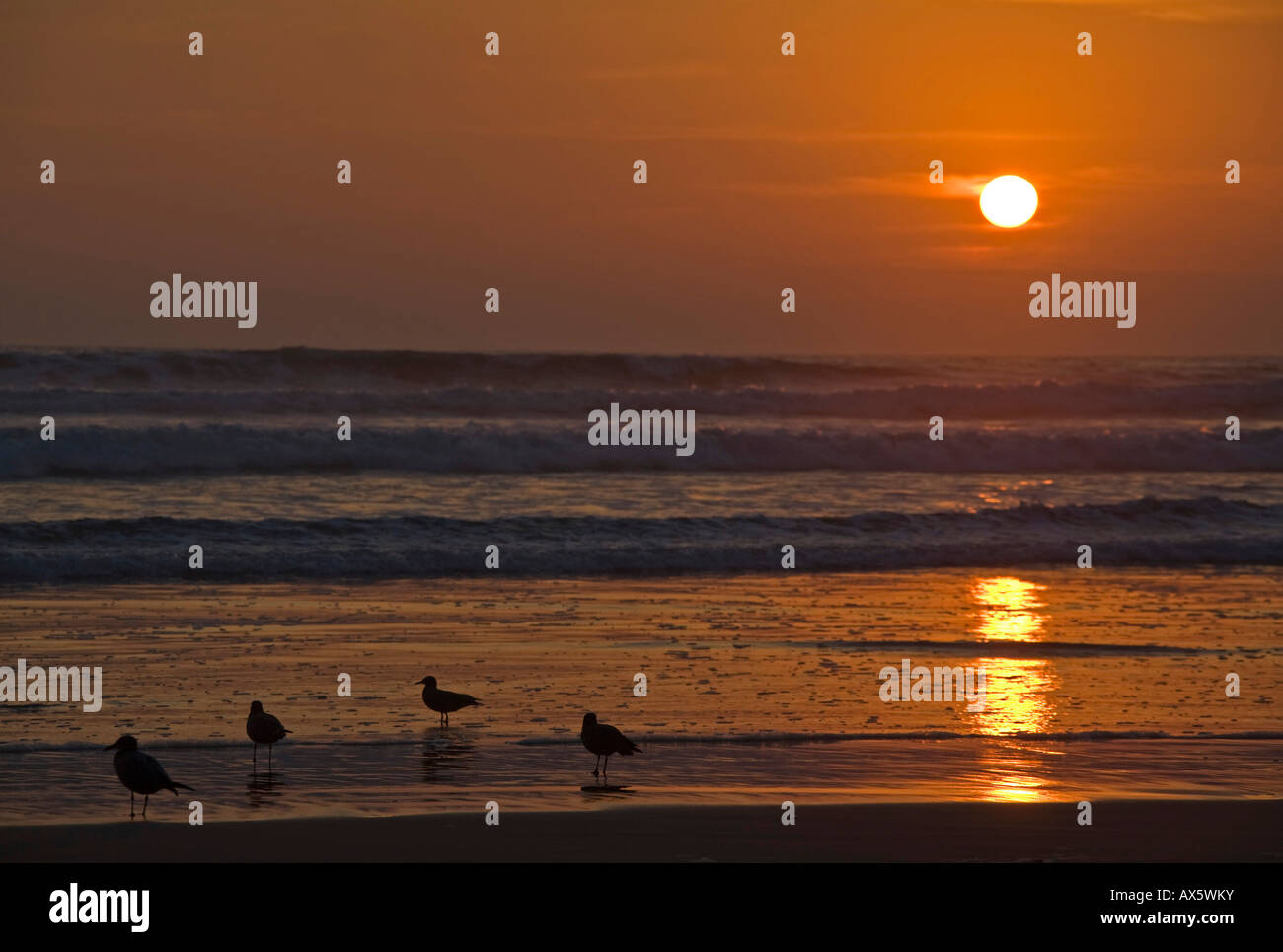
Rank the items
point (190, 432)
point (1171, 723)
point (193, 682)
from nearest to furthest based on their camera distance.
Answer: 1. point (1171, 723)
2. point (193, 682)
3. point (190, 432)

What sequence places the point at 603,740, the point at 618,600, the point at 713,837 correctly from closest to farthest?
the point at 713,837 < the point at 603,740 < the point at 618,600

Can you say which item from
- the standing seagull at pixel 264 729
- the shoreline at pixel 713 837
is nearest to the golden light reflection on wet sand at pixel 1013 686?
the shoreline at pixel 713 837

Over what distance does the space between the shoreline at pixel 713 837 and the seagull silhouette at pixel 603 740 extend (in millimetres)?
735

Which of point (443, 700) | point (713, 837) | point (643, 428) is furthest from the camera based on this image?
point (643, 428)

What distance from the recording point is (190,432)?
30.8 metres

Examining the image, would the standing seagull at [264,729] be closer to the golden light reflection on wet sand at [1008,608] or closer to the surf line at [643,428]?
the golden light reflection on wet sand at [1008,608]

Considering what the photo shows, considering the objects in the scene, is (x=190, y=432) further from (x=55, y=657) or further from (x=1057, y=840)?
(x=1057, y=840)

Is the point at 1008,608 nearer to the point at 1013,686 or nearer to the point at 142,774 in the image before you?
the point at 1013,686

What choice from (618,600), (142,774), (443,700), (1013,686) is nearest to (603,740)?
(443,700)

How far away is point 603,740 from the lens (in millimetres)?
8812

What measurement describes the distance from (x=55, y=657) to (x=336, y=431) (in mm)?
21307

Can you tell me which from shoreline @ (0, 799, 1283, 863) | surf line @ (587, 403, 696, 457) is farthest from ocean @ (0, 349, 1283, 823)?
surf line @ (587, 403, 696, 457)

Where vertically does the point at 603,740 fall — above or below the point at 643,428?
below

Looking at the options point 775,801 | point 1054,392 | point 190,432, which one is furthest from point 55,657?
point 1054,392
